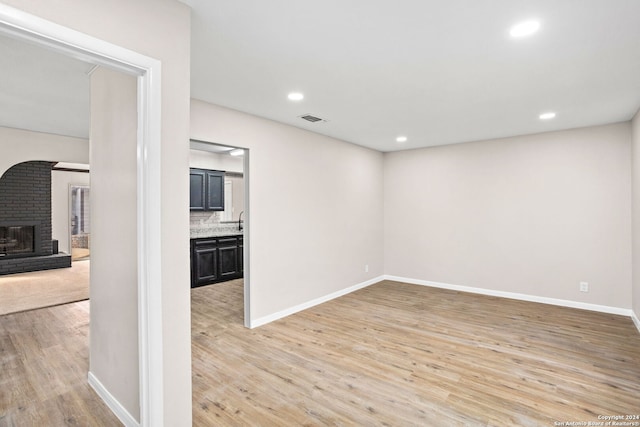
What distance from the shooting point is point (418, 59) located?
7.76 ft

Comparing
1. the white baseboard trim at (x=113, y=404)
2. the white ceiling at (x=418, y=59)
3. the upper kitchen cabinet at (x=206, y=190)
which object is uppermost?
the white ceiling at (x=418, y=59)

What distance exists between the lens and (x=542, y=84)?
2832 mm

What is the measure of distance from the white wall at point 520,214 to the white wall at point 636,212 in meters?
0.25

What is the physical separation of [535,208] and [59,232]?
10.6 metres

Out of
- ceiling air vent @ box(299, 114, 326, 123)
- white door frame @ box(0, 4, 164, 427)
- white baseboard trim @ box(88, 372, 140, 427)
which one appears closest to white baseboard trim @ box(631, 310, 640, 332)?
ceiling air vent @ box(299, 114, 326, 123)

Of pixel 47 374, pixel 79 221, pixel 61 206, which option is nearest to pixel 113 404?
pixel 47 374

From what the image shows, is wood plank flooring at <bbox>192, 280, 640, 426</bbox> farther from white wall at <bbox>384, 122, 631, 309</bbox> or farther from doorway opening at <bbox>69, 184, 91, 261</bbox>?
doorway opening at <bbox>69, 184, 91, 261</bbox>

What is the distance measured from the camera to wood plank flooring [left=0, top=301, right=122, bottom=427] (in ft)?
7.13

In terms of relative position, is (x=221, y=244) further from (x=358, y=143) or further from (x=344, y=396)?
(x=344, y=396)

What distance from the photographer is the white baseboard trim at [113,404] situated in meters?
2.01

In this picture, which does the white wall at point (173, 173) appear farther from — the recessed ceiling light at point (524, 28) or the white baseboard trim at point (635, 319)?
the white baseboard trim at point (635, 319)

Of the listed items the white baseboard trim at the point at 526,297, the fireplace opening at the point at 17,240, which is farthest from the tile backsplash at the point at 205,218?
the white baseboard trim at the point at 526,297

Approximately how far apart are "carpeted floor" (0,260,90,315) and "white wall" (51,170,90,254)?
1724mm

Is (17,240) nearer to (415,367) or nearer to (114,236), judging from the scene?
(114,236)
